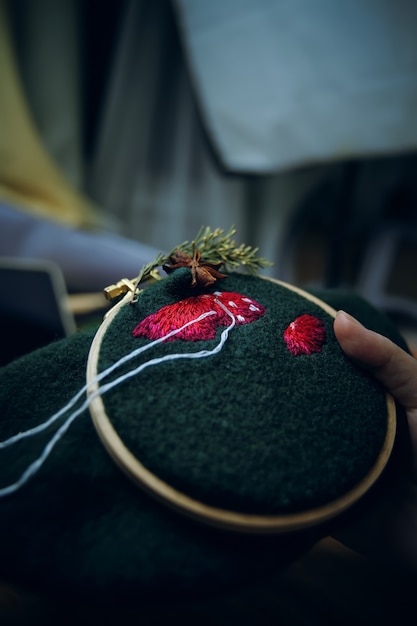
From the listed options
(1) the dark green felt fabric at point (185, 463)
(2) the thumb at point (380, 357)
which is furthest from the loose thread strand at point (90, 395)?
(2) the thumb at point (380, 357)

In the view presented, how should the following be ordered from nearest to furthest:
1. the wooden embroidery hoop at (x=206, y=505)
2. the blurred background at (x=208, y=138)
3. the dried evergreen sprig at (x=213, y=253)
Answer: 1. the wooden embroidery hoop at (x=206, y=505)
2. the dried evergreen sprig at (x=213, y=253)
3. the blurred background at (x=208, y=138)

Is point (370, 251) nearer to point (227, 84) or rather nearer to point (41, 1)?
point (227, 84)

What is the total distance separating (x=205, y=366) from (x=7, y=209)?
0.72m

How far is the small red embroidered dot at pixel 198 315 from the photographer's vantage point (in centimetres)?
34

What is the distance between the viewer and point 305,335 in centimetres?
37

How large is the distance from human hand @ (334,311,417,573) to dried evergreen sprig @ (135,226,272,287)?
11 cm

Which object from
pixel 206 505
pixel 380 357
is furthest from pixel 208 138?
pixel 206 505

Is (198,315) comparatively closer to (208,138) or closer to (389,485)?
(389,485)

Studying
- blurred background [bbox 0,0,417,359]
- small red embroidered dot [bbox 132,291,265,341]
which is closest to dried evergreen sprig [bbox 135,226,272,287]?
small red embroidered dot [bbox 132,291,265,341]

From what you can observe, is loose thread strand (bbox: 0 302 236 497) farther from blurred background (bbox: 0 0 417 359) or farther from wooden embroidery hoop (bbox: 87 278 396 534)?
blurred background (bbox: 0 0 417 359)

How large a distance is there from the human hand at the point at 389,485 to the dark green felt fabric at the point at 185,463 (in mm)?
25

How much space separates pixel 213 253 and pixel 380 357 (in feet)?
0.58

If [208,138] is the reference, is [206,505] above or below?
below

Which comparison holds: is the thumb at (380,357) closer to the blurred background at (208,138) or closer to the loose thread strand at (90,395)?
the loose thread strand at (90,395)
